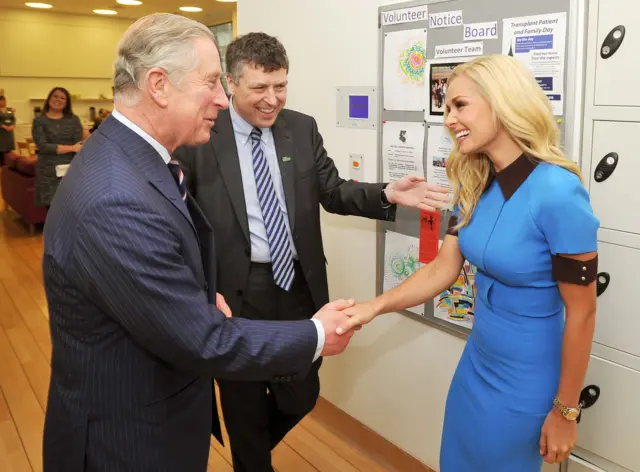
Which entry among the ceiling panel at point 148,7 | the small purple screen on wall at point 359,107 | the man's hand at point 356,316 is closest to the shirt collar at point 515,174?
the man's hand at point 356,316

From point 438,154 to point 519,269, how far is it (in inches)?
35.0

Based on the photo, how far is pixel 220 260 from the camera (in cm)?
218

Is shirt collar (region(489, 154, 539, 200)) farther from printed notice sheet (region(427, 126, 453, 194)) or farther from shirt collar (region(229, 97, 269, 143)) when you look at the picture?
shirt collar (region(229, 97, 269, 143))

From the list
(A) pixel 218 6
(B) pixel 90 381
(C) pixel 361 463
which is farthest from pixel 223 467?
(A) pixel 218 6

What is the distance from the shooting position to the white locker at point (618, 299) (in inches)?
67.6

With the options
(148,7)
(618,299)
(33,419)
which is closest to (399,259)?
(618,299)

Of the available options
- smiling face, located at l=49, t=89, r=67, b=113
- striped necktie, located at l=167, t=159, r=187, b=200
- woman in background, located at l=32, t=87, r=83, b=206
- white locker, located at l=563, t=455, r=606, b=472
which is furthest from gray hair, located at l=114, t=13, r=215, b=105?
smiling face, located at l=49, t=89, r=67, b=113

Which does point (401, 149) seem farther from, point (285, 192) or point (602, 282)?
point (602, 282)

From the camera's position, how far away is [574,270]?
55.2 inches

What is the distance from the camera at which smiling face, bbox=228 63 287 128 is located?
207 cm

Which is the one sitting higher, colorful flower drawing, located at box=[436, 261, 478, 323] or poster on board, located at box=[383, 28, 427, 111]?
poster on board, located at box=[383, 28, 427, 111]

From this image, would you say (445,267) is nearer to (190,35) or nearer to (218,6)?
(190,35)

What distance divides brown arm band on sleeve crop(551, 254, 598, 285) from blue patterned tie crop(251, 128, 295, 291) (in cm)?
105

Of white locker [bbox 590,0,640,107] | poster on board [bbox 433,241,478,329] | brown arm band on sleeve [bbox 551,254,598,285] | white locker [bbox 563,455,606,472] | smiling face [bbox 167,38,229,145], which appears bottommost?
white locker [bbox 563,455,606,472]
